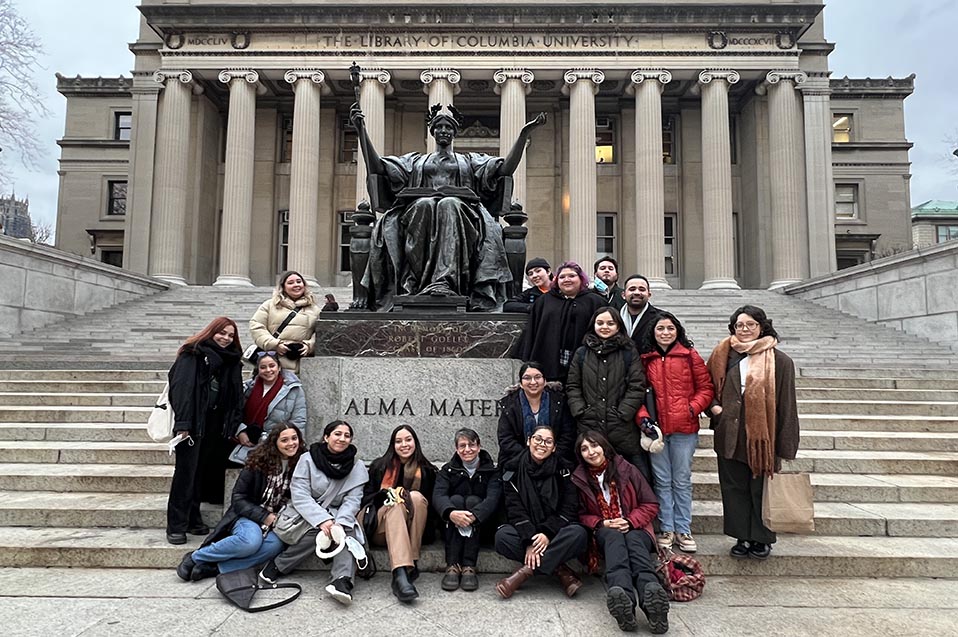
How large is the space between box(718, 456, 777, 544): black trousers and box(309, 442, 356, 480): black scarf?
9.58ft

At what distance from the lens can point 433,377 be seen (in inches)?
238

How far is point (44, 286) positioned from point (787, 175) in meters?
26.6

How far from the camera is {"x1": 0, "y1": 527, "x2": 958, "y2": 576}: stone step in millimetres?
4762

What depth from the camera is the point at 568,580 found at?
169 inches

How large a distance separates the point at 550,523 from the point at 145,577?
309 centimetres

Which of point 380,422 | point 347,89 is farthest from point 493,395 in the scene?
point 347,89

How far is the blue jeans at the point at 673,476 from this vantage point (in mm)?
4777

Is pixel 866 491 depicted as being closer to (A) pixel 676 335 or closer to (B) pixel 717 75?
(A) pixel 676 335

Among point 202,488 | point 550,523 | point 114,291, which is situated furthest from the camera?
point 114,291

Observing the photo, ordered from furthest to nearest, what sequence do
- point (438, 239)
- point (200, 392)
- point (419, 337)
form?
1. point (438, 239)
2. point (419, 337)
3. point (200, 392)

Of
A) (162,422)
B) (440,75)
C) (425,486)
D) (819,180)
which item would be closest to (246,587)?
(425,486)

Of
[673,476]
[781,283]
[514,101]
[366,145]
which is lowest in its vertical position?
[673,476]

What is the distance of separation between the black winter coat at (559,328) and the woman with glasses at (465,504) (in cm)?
101

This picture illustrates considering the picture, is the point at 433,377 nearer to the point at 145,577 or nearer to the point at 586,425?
the point at 586,425
